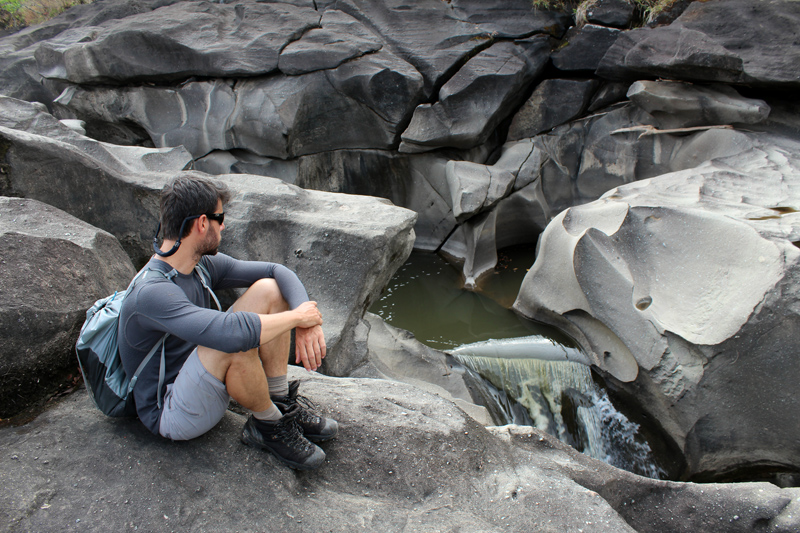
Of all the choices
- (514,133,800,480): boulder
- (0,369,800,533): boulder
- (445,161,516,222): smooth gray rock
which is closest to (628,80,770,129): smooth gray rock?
(514,133,800,480): boulder

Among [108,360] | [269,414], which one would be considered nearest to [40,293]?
[108,360]

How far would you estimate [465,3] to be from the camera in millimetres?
7375

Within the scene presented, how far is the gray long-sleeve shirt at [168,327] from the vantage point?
4.91 feet

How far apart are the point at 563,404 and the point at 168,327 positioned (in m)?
3.46

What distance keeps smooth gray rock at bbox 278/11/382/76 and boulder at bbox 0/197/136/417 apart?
5130mm

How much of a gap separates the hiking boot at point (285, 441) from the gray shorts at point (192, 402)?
152mm

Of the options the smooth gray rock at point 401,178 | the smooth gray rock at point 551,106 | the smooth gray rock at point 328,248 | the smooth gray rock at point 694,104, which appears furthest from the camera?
the smooth gray rock at point 401,178

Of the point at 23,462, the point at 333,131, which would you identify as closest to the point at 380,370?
the point at 23,462

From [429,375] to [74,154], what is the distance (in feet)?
9.75

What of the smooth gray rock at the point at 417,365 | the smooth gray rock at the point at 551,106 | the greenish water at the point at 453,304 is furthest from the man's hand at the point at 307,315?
the smooth gray rock at the point at 551,106

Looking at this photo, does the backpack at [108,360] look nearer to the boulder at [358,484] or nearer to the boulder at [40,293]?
the boulder at [358,484]

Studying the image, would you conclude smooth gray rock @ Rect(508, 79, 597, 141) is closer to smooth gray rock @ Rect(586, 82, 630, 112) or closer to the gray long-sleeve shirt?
smooth gray rock @ Rect(586, 82, 630, 112)

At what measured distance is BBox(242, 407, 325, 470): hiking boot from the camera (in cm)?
173

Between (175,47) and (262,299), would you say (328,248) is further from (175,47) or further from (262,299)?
(175,47)
